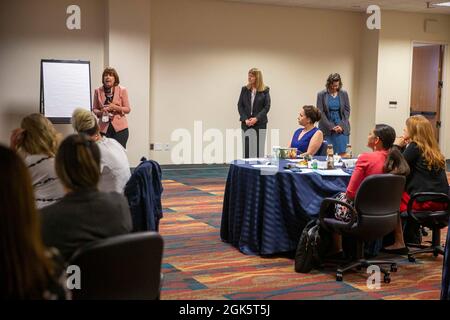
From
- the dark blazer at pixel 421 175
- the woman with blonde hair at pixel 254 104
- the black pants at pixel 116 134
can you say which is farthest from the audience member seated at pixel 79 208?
the woman with blonde hair at pixel 254 104

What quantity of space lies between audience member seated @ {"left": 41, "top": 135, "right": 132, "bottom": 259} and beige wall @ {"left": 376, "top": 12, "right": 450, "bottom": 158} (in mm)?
9635

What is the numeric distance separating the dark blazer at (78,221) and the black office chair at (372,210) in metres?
2.22

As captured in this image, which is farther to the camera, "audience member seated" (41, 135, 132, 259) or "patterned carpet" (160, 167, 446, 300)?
"patterned carpet" (160, 167, 446, 300)

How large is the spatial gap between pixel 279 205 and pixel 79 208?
2.75 m

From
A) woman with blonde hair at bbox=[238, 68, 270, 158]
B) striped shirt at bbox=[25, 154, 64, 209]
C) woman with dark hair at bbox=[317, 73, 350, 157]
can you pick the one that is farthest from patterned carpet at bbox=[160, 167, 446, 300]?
woman with blonde hair at bbox=[238, 68, 270, 158]

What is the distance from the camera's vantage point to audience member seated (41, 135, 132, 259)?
2340mm

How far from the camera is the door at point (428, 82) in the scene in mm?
12016

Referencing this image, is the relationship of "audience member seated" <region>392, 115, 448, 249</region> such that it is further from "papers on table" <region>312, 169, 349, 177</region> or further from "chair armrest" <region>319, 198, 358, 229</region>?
"chair armrest" <region>319, 198, 358, 229</region>

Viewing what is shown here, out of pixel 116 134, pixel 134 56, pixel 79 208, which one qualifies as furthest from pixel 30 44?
pixel 79 208

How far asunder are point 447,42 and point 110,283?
10979 mm

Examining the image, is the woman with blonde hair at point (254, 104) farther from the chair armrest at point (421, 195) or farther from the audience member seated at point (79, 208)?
the audience member seated at point (79, 208)

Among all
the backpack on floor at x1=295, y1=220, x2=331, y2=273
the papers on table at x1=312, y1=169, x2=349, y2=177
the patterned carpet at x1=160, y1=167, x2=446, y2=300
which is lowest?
the patterned carpet at x1=160, y1=167, x2=446, y2=300

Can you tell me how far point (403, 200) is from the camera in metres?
4.96
